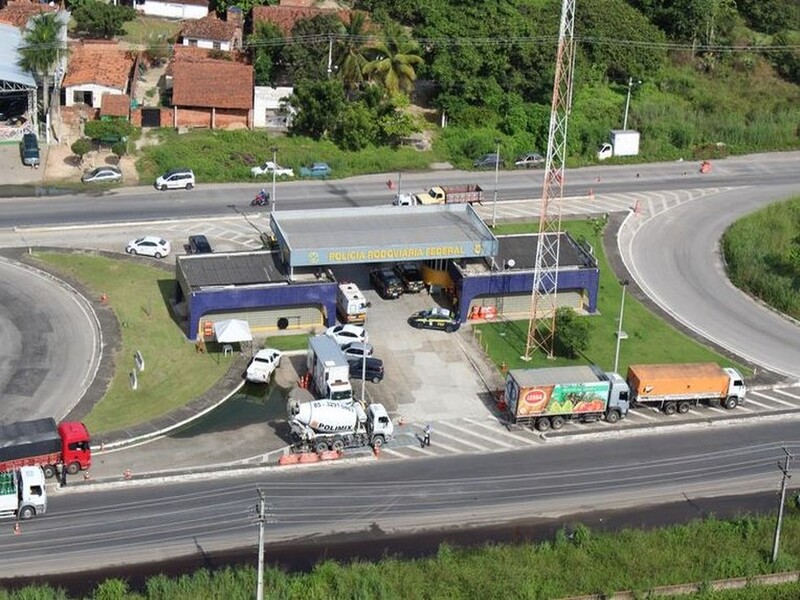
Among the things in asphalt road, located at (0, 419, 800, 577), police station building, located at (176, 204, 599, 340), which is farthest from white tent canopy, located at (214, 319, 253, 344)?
asphalt road, located at (0, 419, 800, 577)

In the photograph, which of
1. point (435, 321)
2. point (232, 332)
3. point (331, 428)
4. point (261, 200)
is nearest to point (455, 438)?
point (331, 428)

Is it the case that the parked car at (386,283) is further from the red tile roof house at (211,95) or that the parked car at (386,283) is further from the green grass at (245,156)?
the red tile roof house at (211,95)

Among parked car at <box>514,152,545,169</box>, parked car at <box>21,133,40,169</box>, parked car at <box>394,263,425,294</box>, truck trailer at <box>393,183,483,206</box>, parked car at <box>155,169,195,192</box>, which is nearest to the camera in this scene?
parked car at <box>394,263,425,294</box>

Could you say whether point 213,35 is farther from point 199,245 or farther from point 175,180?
point 199,245

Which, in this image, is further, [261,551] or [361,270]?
[361,270]

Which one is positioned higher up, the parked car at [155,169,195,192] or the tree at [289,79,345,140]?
the tree at [289,79,345,140]

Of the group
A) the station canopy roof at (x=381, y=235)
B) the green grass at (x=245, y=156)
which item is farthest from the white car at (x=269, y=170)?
the station canopy roof at (x=381, y=235)

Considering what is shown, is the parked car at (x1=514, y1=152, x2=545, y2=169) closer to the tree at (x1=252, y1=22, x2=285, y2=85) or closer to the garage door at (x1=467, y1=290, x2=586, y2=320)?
the tree at (x1=252, y1=22, x2=285, y2=85)
